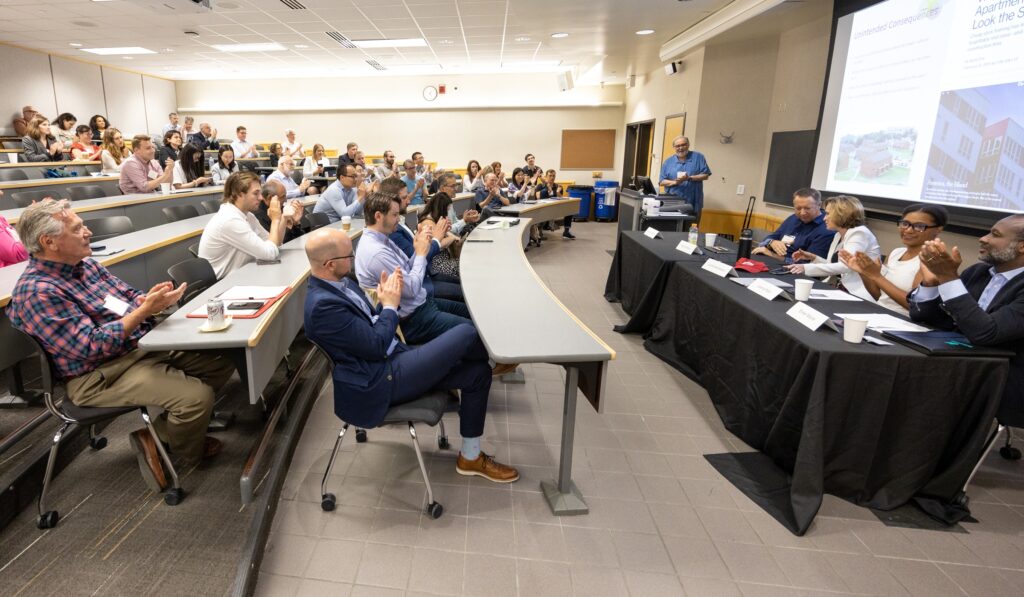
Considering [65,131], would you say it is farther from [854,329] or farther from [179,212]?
[854,329]

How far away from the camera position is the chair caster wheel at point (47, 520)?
1886 mm

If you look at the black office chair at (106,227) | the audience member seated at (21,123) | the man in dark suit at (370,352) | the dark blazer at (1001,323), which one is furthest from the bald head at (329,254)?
the audience member seated at (21,123)

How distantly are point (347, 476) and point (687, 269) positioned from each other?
251cm

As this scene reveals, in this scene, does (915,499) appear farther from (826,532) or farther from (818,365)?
(818,365)

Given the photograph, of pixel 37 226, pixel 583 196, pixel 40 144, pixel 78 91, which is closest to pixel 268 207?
pixel 37 226

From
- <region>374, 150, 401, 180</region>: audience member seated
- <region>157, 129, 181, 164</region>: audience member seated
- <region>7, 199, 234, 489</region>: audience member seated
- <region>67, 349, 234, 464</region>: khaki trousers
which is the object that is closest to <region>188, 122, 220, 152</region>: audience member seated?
<region>157, 129, 181, 164</region>: audience member seated

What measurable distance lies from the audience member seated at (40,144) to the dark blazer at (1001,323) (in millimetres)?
9602

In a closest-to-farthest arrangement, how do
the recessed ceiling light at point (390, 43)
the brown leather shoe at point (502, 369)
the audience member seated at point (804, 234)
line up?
the brown leather shoe at point (502, 369), the audience member seated at point (804, 234), the recessed ceiling light at point (390, 43)

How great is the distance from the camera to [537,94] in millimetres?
11836

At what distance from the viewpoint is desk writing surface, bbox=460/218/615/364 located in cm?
183

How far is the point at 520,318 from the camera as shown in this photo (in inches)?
86.4

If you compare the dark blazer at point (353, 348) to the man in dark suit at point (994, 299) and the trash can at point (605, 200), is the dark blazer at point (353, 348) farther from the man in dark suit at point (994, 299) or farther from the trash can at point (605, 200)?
the trash can at point (605, 200)

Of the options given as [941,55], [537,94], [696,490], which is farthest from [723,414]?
[537,94]

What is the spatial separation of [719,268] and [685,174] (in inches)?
129
